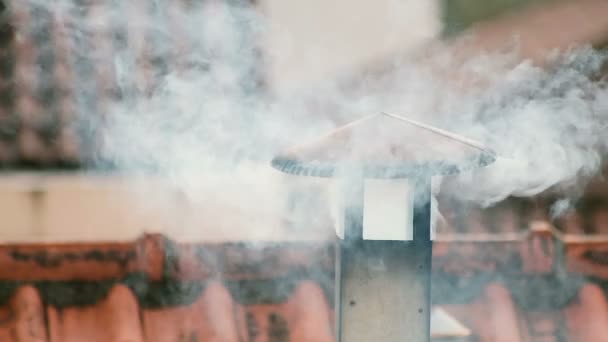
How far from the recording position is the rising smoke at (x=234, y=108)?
3.54 m

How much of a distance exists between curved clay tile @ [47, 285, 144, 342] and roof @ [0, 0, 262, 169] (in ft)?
4.48

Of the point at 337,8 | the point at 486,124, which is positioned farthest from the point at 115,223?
the point at 486,124

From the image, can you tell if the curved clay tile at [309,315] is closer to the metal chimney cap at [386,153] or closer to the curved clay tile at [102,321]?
the curved clay tile at [102,321]

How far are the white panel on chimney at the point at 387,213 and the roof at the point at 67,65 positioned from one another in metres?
1.86

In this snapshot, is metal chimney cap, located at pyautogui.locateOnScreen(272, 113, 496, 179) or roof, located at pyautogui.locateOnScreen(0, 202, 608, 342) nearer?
metal chimney cap, located at pyautogui.locateOnScreen(272, 113, 496, 179)

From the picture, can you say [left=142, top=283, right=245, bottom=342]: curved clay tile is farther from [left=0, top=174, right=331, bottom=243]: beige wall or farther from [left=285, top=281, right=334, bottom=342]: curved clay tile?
[left=0, top=174, right=331, bottom=243]: beige wall

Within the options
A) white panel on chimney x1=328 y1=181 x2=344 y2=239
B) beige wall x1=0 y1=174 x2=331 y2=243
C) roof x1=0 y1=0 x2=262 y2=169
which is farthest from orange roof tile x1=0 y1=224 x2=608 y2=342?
roof x1=0 y1=0 x2=262 y2=169

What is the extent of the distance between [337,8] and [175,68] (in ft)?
3.28

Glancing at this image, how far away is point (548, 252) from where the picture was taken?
2654 mm

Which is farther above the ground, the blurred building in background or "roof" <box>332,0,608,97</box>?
"roof" <box>332,0,608,97</box>

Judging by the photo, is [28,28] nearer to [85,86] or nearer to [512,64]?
[85,86]

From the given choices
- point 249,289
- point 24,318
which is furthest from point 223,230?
point 24,318

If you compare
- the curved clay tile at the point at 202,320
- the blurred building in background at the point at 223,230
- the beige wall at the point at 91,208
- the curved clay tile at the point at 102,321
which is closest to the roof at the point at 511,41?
the blurred building in background at the point at 223,230

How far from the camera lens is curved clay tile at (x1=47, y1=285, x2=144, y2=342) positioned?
242 cm
